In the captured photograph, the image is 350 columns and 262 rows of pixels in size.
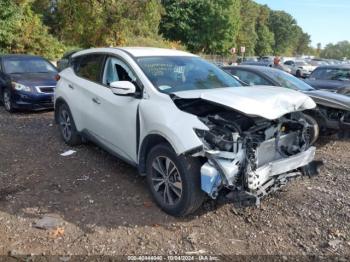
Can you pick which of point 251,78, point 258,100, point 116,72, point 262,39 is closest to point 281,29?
point 262,39

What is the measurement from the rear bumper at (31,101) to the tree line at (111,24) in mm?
10743

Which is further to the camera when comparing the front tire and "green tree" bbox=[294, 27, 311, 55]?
"green tree" bbox=[294, 27, 311, 55]

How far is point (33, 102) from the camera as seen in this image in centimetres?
923

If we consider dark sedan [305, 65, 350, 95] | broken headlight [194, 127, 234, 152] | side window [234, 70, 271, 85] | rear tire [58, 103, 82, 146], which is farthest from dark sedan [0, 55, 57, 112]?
dark sedan [305, 65, 350, 95]

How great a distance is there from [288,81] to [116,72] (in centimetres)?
441

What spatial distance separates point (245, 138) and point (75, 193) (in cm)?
234

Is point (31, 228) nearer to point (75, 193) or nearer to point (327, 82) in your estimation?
point (75, 193)

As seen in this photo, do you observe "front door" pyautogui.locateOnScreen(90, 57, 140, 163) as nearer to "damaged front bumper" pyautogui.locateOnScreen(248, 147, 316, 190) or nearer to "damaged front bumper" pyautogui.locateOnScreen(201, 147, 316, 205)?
"damaged front bumper" pyautogui.locateOnScreen(201, 147, 316, 205)

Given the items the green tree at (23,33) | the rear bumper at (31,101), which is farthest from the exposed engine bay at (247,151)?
the green tree at (23,33)

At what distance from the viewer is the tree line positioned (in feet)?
64.5

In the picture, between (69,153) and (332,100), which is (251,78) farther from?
(69,153)

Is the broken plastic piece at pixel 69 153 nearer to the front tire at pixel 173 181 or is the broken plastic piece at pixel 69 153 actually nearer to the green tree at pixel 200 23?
the front tire at pixel 173 181

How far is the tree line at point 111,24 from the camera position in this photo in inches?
774

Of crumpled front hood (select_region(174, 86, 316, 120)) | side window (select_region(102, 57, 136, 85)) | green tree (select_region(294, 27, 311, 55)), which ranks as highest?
side window (select_region(102, 57, 136, 85))
